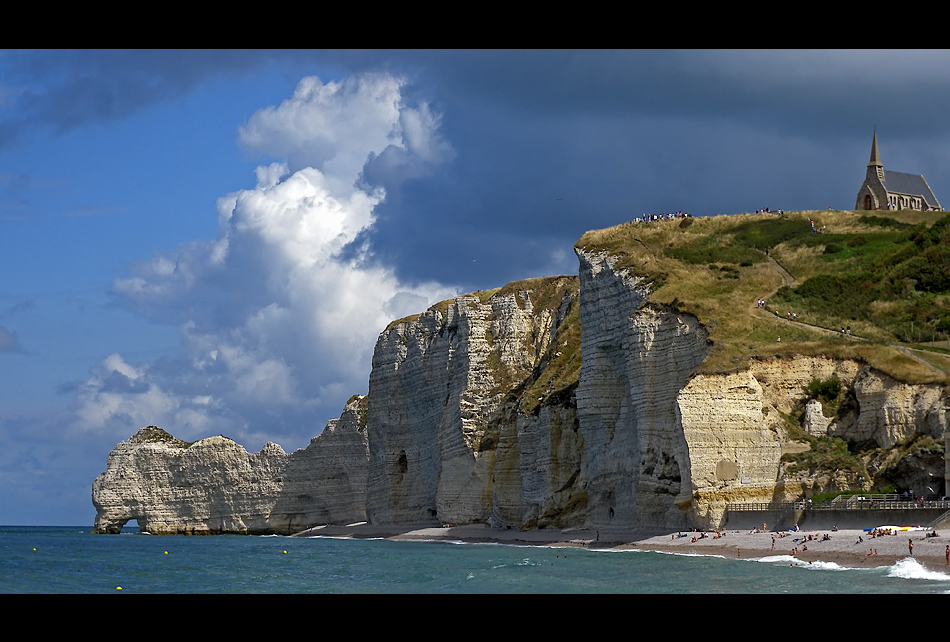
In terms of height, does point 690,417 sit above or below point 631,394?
below

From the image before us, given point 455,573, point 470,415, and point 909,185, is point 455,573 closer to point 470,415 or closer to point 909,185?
point 470,415

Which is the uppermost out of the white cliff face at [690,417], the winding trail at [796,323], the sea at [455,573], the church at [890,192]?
the church at [890,192]

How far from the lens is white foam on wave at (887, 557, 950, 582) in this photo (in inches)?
1262

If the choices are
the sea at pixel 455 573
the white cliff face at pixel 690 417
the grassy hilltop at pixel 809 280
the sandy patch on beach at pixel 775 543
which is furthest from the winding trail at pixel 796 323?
the sea at pixel 455 573

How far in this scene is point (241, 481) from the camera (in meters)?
116

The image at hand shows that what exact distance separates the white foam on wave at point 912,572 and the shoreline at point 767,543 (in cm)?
37

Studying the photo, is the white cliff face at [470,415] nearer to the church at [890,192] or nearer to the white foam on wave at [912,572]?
the church at [890,192]

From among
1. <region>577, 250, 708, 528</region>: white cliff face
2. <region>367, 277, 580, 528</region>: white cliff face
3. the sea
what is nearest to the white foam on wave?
the sea

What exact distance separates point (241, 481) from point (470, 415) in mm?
38073

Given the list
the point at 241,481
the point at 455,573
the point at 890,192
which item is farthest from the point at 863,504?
the point at 241,481

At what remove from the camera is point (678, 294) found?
2397 inches

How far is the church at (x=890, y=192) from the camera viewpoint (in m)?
100

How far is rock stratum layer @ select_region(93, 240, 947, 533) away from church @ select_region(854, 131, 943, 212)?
28749 millimetres
